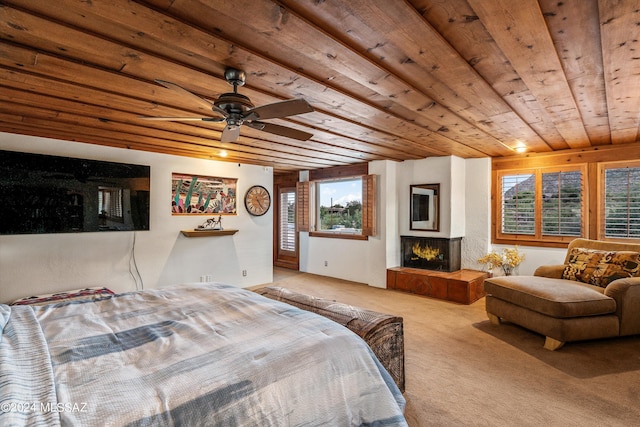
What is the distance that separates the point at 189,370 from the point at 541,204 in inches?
209

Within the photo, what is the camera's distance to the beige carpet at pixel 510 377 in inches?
81.1

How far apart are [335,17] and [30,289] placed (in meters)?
4.30

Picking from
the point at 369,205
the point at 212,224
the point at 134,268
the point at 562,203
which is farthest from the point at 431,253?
the point at 134,268

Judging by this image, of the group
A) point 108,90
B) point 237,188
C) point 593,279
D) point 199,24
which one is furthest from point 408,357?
point 237,188

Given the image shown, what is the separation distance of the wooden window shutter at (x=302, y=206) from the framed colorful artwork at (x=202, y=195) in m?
1.66

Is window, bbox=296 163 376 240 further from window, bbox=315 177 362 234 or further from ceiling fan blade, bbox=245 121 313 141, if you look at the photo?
ceiling fan blade, bbox=245 121 313 141

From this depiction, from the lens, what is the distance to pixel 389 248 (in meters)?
5.56

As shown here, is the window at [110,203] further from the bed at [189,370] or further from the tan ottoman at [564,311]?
the tan ottoman at [564,311]

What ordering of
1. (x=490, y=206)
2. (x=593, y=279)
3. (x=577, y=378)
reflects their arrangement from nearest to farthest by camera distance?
(x=577, y=378) → (x=593, y=279) → (x=490, y=206)

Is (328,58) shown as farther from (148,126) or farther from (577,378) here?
(577,378)

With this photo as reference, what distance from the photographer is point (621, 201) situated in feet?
14.0

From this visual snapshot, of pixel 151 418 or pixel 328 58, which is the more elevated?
pixel 328 58

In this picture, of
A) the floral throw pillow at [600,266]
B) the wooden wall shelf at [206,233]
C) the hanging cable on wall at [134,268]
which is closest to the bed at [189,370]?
the hanging cable on wall at [134,268]

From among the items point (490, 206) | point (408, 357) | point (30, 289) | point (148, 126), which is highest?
point (148, 126)
